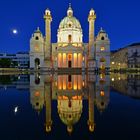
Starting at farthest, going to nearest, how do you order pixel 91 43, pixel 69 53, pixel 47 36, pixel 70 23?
pixel 70 23 → pixel 69 53 → pixel 91 43 → pixel 47 36

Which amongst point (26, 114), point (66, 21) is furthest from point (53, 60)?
point (26, 114)

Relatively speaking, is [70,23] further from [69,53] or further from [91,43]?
[69,53]

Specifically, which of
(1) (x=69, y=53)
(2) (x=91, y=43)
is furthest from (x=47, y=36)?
(2) (x=91, y=43)

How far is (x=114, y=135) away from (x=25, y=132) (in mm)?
1958

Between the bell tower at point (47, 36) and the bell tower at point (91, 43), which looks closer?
the bell tower at point (47, 36)

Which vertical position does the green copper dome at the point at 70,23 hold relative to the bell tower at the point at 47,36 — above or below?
above

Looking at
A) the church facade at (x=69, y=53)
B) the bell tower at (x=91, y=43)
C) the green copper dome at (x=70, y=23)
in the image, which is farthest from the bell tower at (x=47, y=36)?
the bell tower at (x=91, y=43)

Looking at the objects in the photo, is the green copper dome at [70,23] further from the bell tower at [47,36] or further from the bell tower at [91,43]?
the bell tower at [47,36]

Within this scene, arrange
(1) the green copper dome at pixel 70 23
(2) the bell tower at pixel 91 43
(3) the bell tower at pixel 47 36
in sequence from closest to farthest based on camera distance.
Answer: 1. (3) the bell tower at pixel 47 36
2. (2) the bell tower at pixel 91 43
3. (1) the green copper dome at pixel 70 23

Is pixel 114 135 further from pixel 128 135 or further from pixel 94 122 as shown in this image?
pixel 94 122

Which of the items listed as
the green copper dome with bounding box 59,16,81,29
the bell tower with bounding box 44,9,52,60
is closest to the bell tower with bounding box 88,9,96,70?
the green copper dome with bounding box 59,16,81,29

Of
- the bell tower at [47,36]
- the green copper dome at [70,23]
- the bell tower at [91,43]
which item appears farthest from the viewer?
the green copper dome at [70,23]

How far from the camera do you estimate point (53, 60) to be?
7912 cm

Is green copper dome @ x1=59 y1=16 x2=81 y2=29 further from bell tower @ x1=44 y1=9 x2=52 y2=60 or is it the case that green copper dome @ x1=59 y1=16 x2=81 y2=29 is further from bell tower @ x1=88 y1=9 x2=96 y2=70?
bell tower @ x1=44 y1=9 x2=52 y2=60
